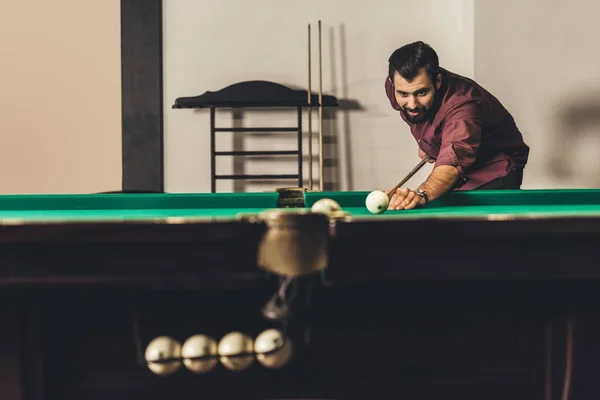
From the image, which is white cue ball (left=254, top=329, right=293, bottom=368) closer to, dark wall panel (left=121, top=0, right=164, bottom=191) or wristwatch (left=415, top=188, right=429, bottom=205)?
wristwatch (left=415, top=188, right=429, bottom=205)

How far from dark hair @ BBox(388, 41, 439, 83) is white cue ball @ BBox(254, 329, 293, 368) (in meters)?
2.22

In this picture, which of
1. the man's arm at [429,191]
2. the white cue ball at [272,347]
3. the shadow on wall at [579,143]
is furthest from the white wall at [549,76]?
the white cue ball at [272,347]

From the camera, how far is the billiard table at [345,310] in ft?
3.39

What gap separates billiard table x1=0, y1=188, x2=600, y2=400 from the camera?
103 centimetres

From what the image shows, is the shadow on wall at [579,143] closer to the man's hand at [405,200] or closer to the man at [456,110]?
the man at [456,110]

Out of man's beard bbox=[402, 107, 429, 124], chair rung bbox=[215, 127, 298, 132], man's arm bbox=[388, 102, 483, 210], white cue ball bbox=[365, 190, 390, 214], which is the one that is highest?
chair rung bbox=[215, 127, 298, 132]

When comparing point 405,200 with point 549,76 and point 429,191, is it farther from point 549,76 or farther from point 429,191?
point 549,76

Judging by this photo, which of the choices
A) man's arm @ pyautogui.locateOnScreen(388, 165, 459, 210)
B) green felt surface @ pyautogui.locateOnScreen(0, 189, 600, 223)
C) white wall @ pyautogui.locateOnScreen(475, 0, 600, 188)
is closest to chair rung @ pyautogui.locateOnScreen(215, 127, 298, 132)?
white wall @ pyautogui.locateOnScreen(475, 0, 600, 188)

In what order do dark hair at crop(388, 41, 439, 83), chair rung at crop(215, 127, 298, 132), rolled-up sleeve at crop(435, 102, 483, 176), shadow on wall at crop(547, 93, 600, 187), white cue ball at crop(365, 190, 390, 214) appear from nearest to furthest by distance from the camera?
white cue ball at crop(365, 190, 390, 214), rolled-up sleeve at crop(435, 102, 483, 176), dark hair at crop(388, 41, 439, 83), shadow on wall at crop(547, 93, 600, 187), chair rung at crop(215, 127, 298, 132)

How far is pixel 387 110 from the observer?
4.38 m

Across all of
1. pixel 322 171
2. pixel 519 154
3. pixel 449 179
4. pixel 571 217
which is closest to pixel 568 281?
pixel 571 217

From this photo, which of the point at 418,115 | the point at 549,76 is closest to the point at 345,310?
the point at 418,115

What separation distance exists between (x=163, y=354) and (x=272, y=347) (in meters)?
0.19

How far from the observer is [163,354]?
1008 mm
